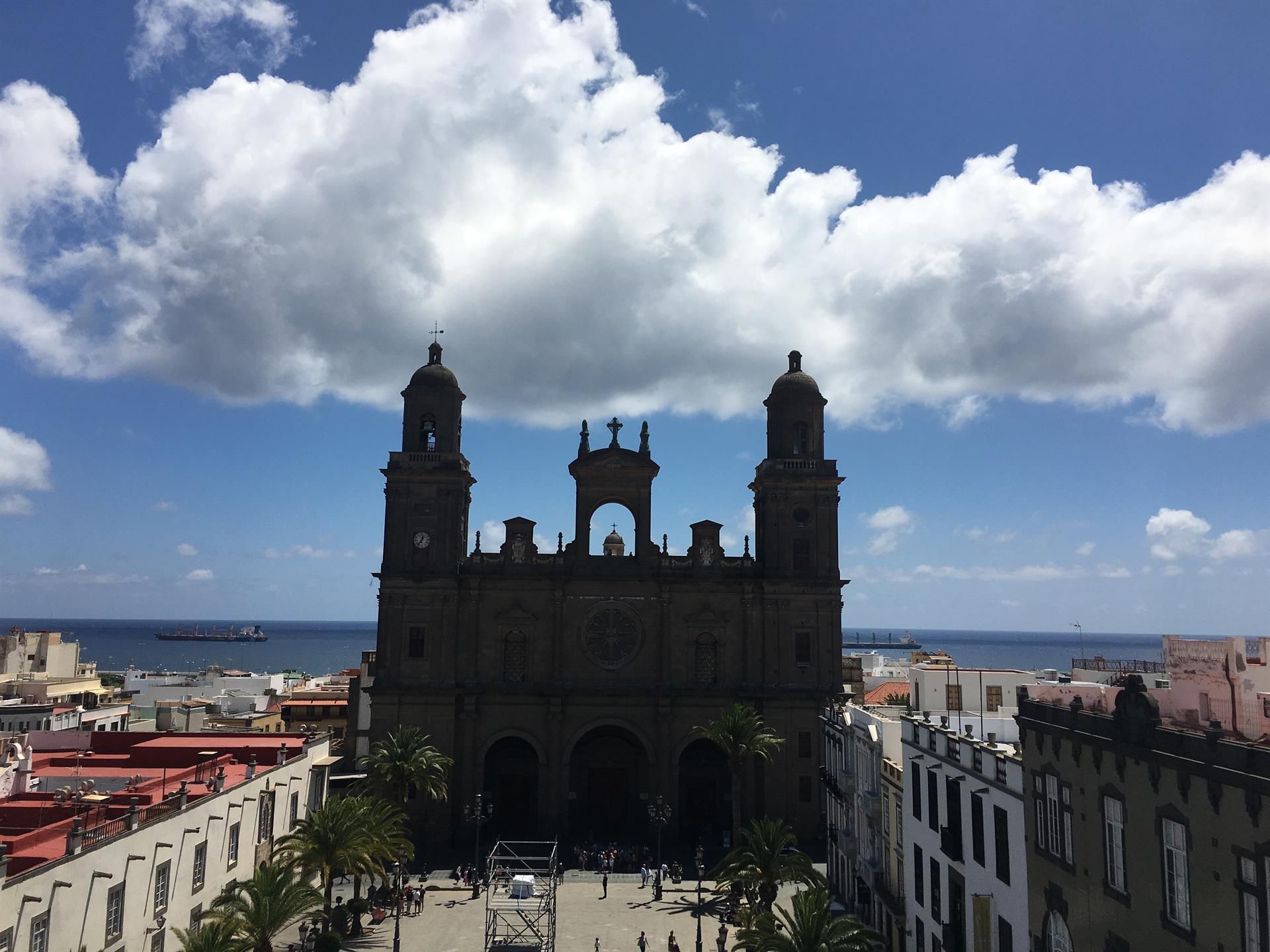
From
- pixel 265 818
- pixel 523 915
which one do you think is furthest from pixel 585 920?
pixel 265 818

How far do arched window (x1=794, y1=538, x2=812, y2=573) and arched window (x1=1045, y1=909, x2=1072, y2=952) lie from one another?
36.8 metres

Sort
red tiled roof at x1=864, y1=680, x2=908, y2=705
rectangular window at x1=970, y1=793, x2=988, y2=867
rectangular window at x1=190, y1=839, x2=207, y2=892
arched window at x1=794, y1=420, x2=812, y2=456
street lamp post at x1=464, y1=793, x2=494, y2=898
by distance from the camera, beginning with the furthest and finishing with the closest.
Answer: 1. arched window at x1=794, y1=420, x2=812, y2=456
2. red tiled roof at x1=864, y1=680, x2=908, y2=705
3. street lamp post at x1=464, y1=793, x2=494, y2=898
4. rectangular window at x1=190, y1=839, x2=207, y2=892
5. rectangular window at x1=970, y1=793, x2=988, y2=867

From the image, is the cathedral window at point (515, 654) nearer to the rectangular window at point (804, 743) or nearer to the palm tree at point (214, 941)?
the rectangular window at point (804, 743)

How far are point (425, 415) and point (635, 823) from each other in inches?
1102

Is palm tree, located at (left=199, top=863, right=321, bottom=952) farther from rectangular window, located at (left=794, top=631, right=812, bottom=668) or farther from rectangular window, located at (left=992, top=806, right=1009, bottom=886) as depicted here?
rectangular window, located at (left=794, top=631, right=812, bottom=668)

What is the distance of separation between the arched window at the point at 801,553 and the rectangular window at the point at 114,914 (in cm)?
4047

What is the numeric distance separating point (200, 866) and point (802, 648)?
3553cm

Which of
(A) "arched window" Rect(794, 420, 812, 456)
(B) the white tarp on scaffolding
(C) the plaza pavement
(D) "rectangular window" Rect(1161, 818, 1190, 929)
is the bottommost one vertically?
(C) the plaza pavement

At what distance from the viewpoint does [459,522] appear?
193ft

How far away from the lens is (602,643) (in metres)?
58.0

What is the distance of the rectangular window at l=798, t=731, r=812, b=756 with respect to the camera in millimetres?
55469

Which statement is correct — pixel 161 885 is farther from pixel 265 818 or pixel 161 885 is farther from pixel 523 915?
pixel 523 915

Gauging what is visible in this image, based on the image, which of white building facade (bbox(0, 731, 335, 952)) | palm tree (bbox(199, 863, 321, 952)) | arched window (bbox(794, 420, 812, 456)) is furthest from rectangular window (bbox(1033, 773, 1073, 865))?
arched window (bbox(794, 420, 812, 456))

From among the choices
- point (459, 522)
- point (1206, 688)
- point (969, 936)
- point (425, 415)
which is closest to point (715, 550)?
point (459, 522)
